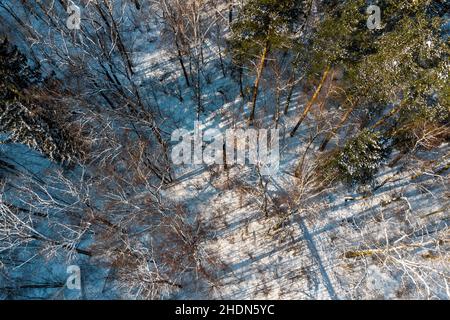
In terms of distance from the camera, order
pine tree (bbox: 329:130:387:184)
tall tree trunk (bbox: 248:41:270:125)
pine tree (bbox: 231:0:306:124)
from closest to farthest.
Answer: pine tree (bbox: 231:0:306:124), pine tree (bbox: 329:130:387:184), tall tree trunk (bbox: 248:41:270:125)

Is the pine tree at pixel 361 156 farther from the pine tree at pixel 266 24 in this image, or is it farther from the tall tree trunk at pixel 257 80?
the tall tree trunk at pixel 257 80

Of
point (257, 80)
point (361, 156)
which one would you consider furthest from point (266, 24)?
point (361, 156)

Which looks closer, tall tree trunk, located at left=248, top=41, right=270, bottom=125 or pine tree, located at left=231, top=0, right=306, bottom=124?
pine tree, located at left=231, top=0, right=306, bottom=124

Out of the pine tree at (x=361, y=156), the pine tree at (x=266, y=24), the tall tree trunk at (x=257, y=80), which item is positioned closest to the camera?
the pine tree at (x=266, y=24)

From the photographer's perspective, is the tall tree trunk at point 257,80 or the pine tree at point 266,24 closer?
the pine tree at point 266,24

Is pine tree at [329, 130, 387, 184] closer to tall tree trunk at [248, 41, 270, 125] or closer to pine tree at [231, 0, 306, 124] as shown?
pine tree at [231, 0, 306, 124]

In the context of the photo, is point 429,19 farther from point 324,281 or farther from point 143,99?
point 143,99

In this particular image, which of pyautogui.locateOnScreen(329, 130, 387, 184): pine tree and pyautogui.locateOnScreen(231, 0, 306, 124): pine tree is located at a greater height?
pyautogui.locateOnScreen(231, 0, 306, 124): pine tree

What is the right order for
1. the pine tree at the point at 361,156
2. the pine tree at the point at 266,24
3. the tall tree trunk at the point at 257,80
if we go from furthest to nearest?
the tall tree trunk at the point at 257,80 < the pine tree at the point at 361,156 < the pine tree at the point at 266,24

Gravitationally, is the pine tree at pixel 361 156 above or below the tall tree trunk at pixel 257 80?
below

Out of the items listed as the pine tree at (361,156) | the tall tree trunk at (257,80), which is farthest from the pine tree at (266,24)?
the pine tree at (361,156)

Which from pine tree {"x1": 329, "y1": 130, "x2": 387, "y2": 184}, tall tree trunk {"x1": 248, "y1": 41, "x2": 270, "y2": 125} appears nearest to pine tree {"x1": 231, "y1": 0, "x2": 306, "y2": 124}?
tall tree trunk {"x1": 248, "y1": 41, "x2": 270, "y2": 125}
